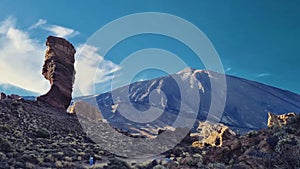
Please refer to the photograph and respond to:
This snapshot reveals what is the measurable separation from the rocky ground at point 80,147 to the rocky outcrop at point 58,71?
167 cm

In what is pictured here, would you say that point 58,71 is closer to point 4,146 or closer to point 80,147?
point 80,147

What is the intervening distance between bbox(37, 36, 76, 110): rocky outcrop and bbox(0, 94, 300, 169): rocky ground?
1.67 metres

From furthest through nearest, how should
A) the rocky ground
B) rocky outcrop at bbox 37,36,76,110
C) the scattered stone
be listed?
rocky outcrop at bbox 37,36,76,110 → the scattered stone → the rocky ground

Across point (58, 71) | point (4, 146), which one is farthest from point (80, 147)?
point (58, 71)

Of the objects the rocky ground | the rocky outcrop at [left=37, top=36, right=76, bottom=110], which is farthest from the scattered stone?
the rocky outcrop at [left=37, top=36, right=76, bottom=110]

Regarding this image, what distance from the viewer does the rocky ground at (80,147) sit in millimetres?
13784

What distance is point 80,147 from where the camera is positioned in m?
29.2

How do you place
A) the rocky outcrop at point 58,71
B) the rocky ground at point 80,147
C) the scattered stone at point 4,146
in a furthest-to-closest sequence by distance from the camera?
the rocky outcrop at point 58,71
the scattered stone at point 4,146
the rocky ground at point 80,147

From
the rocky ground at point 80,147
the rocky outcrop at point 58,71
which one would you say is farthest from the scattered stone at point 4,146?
the rocky outcrop at point 58,71

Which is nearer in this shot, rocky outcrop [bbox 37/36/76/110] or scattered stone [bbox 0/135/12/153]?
scattered stone [bbox 0/135/12/153]

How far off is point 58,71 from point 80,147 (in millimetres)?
15070

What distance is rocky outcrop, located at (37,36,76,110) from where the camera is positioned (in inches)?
1580

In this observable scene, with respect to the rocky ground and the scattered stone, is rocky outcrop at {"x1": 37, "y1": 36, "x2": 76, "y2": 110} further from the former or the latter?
the scattered stone

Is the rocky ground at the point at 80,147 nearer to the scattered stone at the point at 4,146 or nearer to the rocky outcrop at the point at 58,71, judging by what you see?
the scattered stone at the point at 4,146
